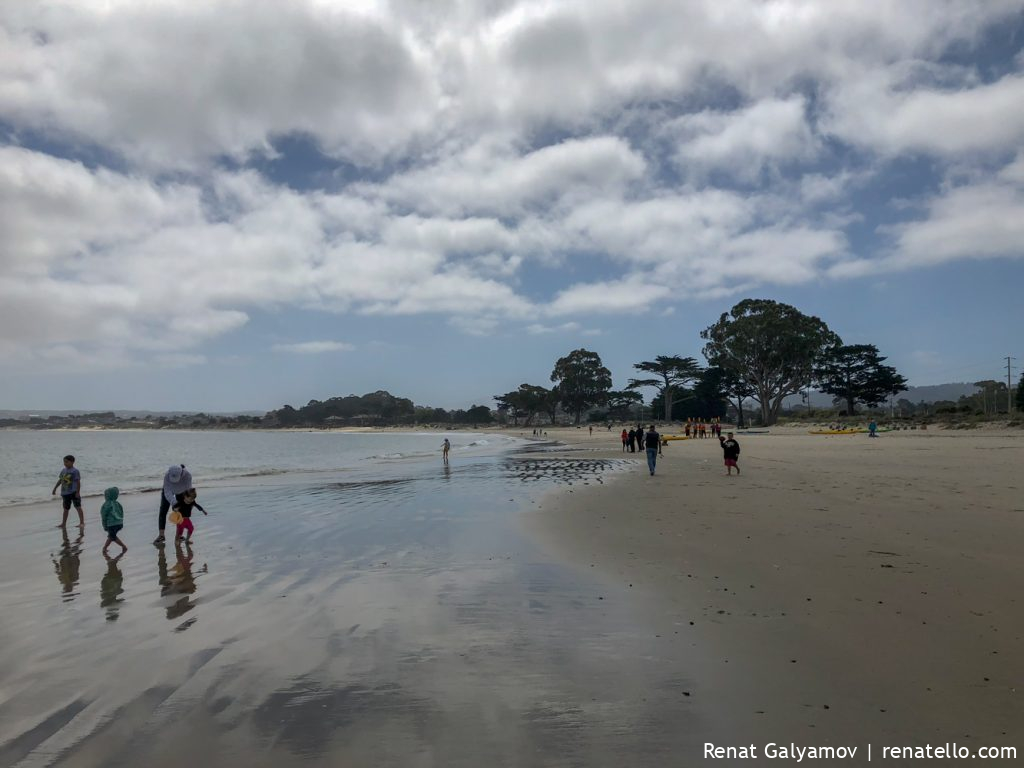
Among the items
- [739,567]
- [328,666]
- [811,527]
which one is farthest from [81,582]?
[811,527]

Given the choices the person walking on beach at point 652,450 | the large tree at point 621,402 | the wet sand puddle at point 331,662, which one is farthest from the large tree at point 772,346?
the wet sand puddle at point 331,662

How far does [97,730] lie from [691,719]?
3776mm

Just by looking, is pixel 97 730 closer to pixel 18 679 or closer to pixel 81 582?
pixel 18 679

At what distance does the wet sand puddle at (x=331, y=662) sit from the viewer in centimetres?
350

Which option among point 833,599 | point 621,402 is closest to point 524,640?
point 833,599

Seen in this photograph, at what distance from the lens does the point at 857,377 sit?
7156 centimetres

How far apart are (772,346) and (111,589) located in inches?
2736

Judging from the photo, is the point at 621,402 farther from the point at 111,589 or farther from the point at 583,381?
the point at 111,589

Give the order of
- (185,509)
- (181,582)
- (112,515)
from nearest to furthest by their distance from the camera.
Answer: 1. (181,582)
2. (112,515)
3. (185,509)

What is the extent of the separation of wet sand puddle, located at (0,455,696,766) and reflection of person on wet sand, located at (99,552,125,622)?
3cm

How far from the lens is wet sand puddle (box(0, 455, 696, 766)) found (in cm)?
350

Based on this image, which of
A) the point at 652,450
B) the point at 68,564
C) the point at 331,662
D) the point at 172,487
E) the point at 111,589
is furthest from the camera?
the point at 652,450

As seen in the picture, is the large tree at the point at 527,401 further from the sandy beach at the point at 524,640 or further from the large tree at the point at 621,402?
the sandy beach at the point at 524,640

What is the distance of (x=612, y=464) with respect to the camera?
26031mm
